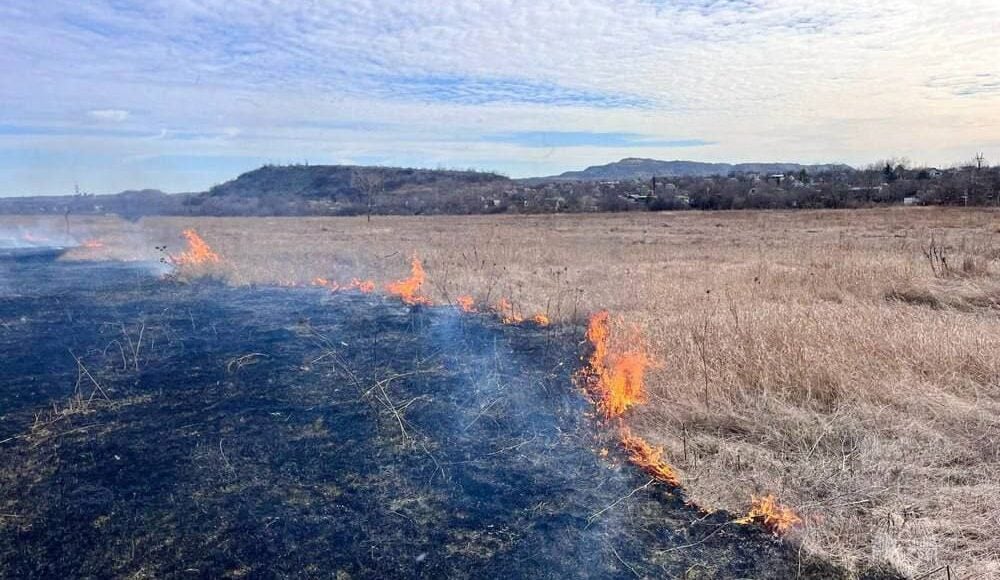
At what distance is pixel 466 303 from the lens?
1002cm

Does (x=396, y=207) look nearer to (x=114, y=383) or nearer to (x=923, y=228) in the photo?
(x=923, y=228)

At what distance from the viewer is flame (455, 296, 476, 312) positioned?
970cm

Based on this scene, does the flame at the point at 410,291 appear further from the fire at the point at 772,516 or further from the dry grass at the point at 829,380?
the fire at the point at 772,516

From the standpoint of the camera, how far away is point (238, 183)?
95.8 metres

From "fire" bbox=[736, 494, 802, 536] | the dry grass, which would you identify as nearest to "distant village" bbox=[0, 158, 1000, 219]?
the dry grass

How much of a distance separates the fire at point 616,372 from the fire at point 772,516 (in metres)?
1.64

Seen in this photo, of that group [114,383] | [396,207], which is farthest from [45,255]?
[396,207]

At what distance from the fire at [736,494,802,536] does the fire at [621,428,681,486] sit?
1.83 ft

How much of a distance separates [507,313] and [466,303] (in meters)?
1.00

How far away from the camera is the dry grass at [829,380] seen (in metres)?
3.87

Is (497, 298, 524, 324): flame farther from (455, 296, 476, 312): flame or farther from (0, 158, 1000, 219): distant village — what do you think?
(0, 158, 1000, 219): distant village

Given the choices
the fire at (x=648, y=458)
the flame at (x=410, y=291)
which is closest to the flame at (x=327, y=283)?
the flame at (x=410, y=291)

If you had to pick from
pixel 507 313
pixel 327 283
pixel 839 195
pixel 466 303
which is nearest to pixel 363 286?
pixel 327 283

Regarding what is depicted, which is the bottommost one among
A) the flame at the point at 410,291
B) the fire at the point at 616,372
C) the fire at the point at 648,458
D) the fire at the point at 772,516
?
the fire at the point at 772,516
